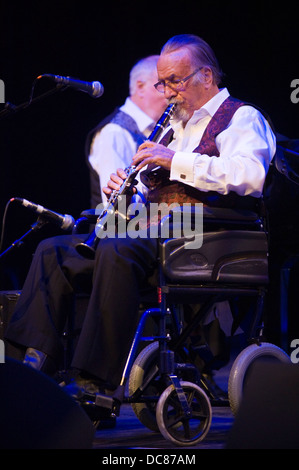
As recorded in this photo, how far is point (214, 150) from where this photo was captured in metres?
2.41

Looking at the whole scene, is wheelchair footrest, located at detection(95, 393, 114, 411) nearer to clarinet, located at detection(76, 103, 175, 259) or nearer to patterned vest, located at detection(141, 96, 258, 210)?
clarinet, located at detection(76, 103, 175, 259)

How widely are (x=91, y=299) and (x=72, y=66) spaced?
300cm

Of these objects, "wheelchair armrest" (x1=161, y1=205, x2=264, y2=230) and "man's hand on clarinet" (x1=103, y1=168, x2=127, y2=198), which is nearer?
"wheelchair armrest" (x1=161, y1=205, x2=264, y2=230)

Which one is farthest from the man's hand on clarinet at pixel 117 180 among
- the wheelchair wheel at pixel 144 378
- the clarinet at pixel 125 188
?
the wheelchair wheel at pixel 144 378

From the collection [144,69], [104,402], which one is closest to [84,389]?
[104,402]

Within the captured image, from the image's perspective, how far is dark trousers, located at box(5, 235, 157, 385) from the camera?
1.99 m

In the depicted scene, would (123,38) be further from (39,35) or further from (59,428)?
(59,428)

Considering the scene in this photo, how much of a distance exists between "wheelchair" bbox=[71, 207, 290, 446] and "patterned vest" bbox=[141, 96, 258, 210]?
0.08 meters

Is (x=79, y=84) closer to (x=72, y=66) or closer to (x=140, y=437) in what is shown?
(x=140, y=437)

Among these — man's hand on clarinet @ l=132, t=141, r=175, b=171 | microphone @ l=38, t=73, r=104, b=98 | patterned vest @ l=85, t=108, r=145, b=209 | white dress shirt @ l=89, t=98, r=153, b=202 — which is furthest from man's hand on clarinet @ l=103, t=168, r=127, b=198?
patterned vest @ l=85, t=108, r=145, b=209

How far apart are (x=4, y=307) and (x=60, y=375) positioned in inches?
28.2

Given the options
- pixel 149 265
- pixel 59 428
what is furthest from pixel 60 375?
pixel 59 428

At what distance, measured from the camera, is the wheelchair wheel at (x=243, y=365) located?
2.21 m

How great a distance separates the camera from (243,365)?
223 cm
